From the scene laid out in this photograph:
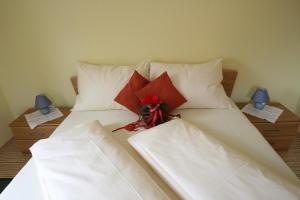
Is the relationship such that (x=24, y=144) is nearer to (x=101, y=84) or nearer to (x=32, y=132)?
(x=32, y=132)

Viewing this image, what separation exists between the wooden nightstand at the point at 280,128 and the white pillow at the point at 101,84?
1.16 meters

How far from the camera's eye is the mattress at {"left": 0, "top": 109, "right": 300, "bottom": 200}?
957 mm

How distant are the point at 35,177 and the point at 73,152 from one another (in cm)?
26

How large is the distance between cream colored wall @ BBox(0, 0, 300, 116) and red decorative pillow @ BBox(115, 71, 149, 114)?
0.44 m

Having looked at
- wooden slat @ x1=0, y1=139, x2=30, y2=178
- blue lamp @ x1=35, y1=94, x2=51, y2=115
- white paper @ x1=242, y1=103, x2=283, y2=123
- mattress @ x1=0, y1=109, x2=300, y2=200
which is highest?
blue lamp @ x1=35, y1=94, x2=51, y2=115

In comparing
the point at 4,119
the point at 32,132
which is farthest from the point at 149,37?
the point at 4,119

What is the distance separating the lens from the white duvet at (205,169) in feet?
2.61

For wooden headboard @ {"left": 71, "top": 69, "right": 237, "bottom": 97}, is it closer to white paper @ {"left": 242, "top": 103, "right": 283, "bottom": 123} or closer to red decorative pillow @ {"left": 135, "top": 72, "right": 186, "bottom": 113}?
white paper @ {"left": 242, "top": 103, "right": 283, "bottom": 123}

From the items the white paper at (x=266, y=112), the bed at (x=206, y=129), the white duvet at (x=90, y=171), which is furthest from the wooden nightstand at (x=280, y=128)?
the white duvet at (x=90, y=171)

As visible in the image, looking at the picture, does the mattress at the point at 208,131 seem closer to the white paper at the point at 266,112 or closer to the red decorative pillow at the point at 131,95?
the red decorative pillow at the point at 131,95

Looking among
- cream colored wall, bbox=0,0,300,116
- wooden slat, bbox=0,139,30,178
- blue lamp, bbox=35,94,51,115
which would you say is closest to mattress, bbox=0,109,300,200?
blue lamp, bbox=35,94,51,115

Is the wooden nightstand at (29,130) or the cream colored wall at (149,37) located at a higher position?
the cream colored wall at (149,37)

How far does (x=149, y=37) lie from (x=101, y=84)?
2.17 ft

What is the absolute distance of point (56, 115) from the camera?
195 cm
